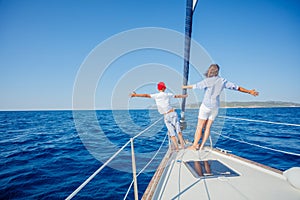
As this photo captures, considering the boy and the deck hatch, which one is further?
the boy

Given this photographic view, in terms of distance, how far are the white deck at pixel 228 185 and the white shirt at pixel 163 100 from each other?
3.74 feet

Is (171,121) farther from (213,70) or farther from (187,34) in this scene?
(187,34)

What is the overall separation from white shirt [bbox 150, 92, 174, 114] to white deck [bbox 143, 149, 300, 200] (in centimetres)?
114

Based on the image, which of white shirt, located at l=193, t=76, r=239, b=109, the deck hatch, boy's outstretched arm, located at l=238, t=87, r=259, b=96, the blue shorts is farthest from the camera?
the blue shorts

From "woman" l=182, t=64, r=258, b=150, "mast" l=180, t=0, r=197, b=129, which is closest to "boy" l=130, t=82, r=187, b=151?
"woman" l=182, t=64, r=258, b=150

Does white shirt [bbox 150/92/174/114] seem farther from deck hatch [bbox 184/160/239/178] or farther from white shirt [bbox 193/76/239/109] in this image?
deck hatch [bbox 184/160/239/178]

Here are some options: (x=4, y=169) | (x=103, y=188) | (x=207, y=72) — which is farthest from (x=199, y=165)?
(x=4, y=169)

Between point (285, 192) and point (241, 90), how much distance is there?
140cm

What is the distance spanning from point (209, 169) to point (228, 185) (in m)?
0.42

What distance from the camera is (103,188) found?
3.73 m

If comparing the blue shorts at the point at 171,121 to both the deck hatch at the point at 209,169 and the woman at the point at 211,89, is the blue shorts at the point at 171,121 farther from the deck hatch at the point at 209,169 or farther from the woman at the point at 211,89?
the deck hatch at the point at 209,169

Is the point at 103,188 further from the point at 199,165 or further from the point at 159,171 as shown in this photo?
the point at 199,165

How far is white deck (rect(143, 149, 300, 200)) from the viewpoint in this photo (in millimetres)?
1683

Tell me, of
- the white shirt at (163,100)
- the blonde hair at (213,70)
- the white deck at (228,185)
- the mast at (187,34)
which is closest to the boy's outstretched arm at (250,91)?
the blonde hair at (213,70)
